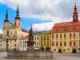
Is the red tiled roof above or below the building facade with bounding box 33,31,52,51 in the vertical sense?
above

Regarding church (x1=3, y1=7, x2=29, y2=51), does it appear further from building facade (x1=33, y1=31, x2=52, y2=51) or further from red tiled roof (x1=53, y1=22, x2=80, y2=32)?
red tiled roof (x1=53, y1=22, x2=80, y2=32)

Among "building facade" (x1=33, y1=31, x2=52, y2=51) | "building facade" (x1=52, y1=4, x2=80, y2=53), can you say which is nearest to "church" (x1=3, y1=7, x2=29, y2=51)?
"building facade" (x1=33, y1=31, x2=52, y2=51)

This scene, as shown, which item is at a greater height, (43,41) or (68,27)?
(68,27)

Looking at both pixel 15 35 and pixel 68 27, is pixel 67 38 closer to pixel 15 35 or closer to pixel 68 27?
pixel 68 27

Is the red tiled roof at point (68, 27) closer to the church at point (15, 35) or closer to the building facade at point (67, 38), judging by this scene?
the building facade at point (67, 38)

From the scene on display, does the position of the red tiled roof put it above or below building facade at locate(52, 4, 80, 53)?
above

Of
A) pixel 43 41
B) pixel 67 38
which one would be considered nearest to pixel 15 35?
pixel 43 41

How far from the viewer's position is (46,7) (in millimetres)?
1996

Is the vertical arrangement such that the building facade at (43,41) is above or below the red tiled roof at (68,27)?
below

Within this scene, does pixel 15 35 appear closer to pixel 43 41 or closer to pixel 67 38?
pixel 43 41

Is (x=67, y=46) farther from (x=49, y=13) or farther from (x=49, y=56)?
(x=49, y=13)

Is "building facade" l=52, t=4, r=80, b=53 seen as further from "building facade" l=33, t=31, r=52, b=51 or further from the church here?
the church

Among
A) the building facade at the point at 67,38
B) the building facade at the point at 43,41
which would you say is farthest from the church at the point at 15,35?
the building facade at the point at 67,38

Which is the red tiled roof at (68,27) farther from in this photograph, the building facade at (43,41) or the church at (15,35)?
the church at (15,35)
